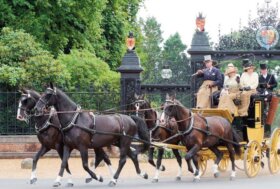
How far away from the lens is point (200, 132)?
65.1 feet

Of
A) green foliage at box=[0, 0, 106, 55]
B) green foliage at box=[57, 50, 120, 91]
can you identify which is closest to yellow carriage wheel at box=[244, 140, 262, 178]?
green foliage at box=[57, 50, 120, 91]

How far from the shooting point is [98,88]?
27.9 m

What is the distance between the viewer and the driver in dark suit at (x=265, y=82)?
2194 centimetres

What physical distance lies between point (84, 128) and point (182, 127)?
8.33 feet

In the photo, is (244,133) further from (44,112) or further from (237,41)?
(237,41)

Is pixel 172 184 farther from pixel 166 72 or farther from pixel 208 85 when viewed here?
pixel 166 72

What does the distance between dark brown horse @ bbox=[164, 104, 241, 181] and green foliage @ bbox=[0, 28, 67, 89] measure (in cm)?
864

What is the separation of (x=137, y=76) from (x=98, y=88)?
52.9 inches

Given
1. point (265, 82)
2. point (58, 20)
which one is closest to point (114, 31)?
point (58, 20)

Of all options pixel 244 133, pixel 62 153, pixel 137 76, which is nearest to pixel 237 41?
pixel 137 76

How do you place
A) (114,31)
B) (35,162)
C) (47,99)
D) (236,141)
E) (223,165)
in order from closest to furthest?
(47,99), (35,162), (236,141), (223,165), (114,31)

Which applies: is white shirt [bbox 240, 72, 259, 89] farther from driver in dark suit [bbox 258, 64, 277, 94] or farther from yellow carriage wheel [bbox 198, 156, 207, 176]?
yellow carriage wheel [bbox 198, 156, 207, 176]

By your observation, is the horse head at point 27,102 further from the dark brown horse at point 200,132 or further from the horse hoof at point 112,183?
the dark brown horse at point 200,132

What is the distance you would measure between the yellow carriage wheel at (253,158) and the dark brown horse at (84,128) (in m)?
3.15
